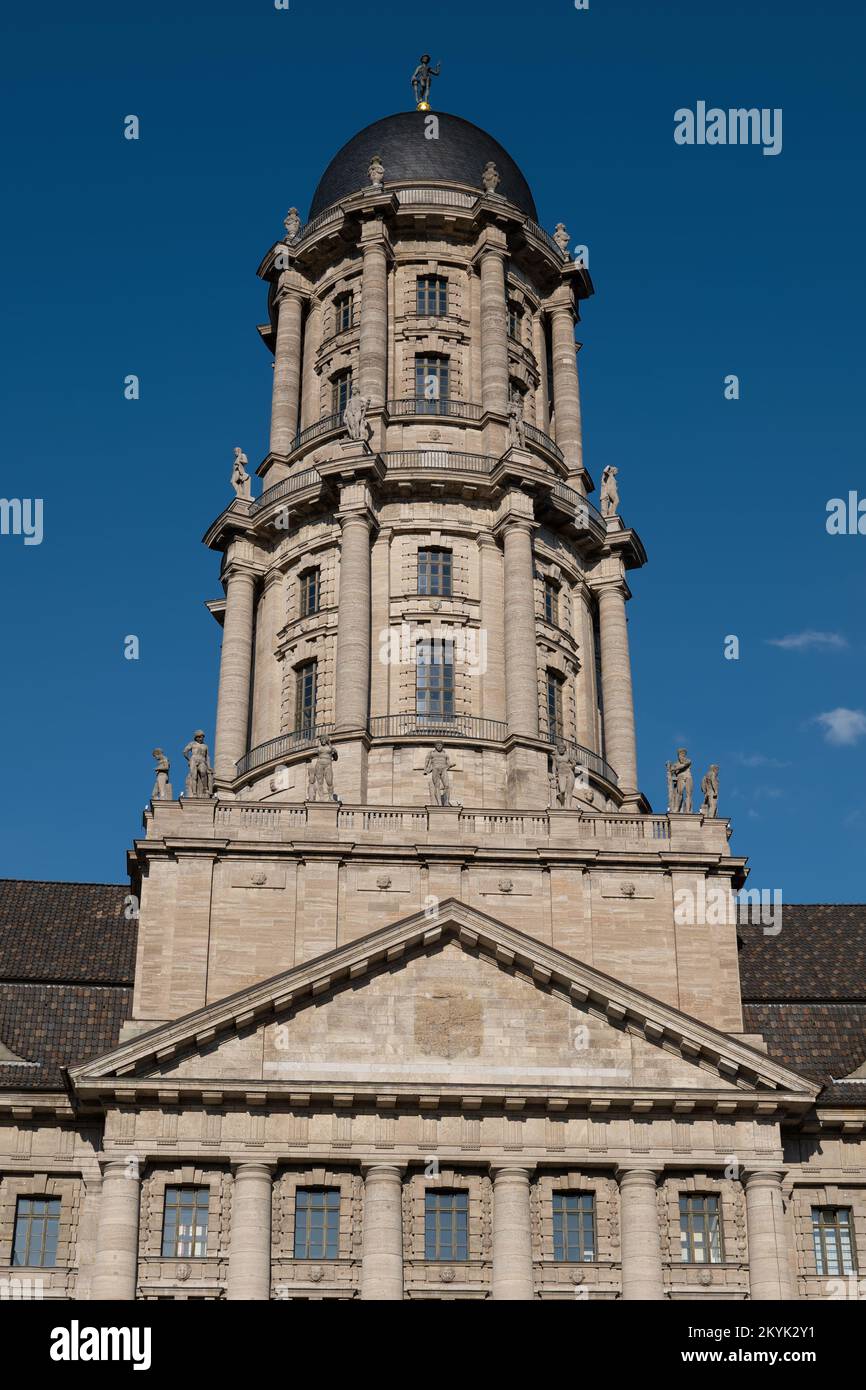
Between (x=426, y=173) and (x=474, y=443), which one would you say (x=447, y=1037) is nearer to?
(x=474, y=443)

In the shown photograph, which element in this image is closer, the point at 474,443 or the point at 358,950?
the point at 358,950

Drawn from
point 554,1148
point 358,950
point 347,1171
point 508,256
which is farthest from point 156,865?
point 508,256

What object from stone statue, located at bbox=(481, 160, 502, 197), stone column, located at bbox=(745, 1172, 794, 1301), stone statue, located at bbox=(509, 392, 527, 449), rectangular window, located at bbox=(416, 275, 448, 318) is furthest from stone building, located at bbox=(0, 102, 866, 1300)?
stone statue, located at bbox=(481, 160, 502, 197)

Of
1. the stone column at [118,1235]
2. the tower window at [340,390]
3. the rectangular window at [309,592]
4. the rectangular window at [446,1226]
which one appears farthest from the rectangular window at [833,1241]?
the tower window at [340,390]

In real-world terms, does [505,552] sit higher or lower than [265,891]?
higher

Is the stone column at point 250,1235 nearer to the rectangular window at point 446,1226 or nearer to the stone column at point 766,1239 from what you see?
the rectangular window at point 446,1226

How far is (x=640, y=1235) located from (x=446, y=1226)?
4649 mm

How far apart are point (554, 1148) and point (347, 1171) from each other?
504 cm

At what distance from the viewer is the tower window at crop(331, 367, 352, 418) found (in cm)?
6341

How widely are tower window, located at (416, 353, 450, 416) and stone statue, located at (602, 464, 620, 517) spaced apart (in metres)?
6.37

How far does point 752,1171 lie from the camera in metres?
44.4

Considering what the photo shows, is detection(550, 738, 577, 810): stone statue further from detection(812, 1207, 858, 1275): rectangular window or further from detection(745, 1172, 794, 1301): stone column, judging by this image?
detection(812, 1207, 858, 1275): rectangular window

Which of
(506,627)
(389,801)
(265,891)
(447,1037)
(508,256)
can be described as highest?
(508,256)

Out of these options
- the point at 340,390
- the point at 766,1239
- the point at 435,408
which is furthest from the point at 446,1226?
the point at 340,390
